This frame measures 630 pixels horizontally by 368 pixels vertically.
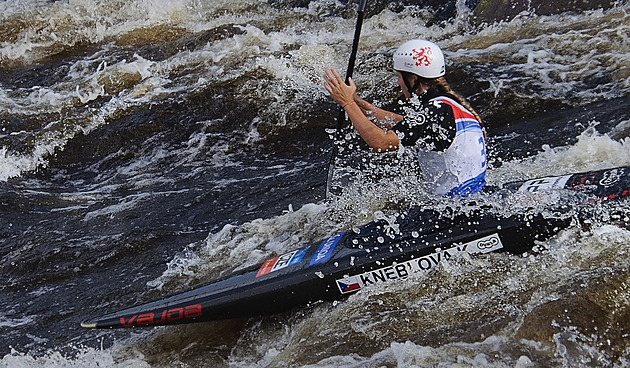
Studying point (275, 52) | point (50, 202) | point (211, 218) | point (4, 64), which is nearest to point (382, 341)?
point (211, 218)

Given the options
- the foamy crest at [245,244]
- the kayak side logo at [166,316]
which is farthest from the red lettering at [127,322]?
the foamy crest at [245,244]

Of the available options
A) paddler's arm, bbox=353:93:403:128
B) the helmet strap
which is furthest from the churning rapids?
the helmet strap

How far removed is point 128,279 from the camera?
17.8 ft

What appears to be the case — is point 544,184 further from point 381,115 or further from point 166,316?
point 166,316

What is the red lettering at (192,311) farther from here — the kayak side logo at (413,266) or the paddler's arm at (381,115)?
the paddler's arm at (381,115)

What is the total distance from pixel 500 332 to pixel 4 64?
29.8 feet

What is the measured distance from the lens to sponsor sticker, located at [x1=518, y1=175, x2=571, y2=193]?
14.0 feet

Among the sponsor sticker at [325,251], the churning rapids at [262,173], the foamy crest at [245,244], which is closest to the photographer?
the churning rapids at [262,173]

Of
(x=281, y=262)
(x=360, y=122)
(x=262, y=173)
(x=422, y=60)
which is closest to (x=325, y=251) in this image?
(x=281, y=262)

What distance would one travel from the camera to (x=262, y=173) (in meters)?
7.07

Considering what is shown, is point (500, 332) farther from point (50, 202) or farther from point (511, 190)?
point (50, 202)

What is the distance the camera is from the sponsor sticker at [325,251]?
176 inches

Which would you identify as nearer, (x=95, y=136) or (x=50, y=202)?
(x=50, y=202)

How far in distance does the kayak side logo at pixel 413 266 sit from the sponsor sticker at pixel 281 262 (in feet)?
1.28
